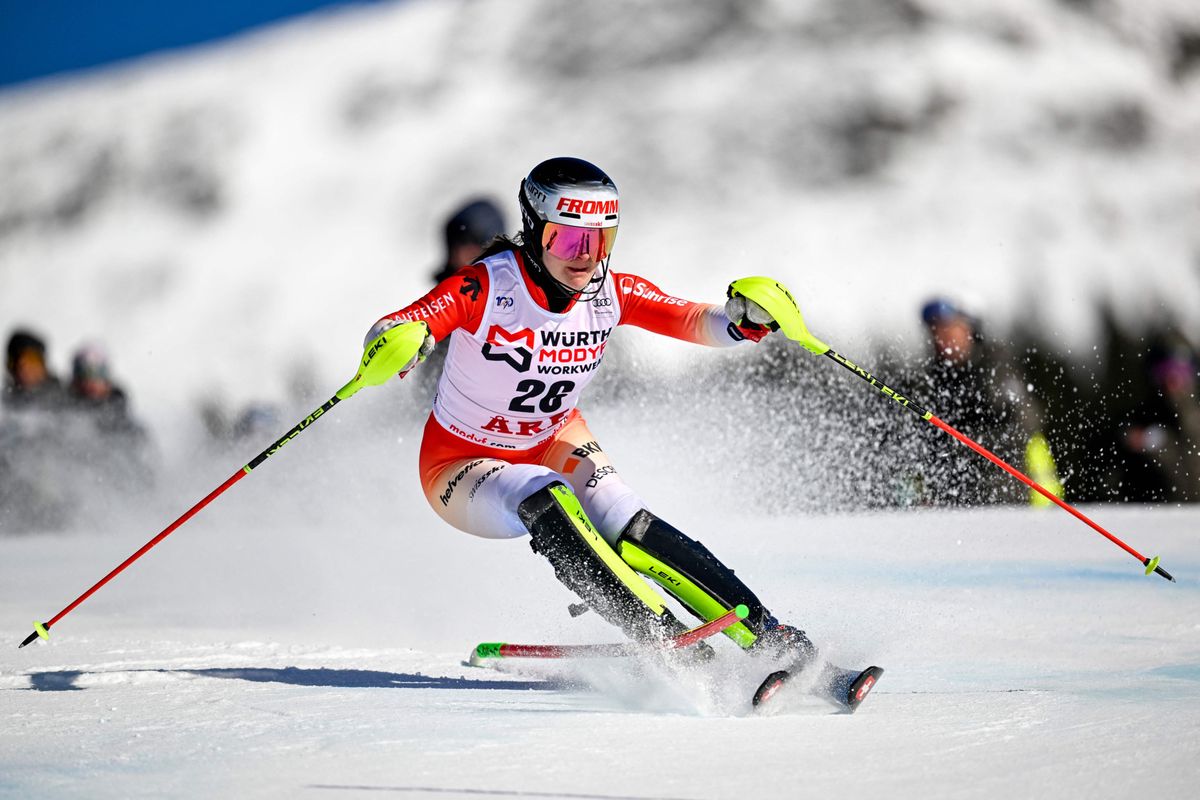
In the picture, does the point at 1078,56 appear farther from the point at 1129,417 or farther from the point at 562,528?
the point at 562,528

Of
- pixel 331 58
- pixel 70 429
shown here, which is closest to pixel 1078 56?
pixel 331 58

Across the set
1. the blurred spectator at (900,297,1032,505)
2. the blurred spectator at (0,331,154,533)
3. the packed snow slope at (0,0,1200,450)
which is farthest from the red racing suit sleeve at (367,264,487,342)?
the packed snow slope at (0,0,1200,450)

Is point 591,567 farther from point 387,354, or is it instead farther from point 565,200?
point 565,200

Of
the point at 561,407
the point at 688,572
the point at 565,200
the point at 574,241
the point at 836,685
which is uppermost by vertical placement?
the point at 565,200

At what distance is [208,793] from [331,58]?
1652 inches

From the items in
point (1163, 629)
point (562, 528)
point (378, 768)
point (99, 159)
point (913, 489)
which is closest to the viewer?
point (378, 768)

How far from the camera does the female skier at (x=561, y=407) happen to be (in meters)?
3.68

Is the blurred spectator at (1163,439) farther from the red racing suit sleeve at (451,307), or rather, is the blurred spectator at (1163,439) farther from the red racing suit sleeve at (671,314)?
the red racing suit sleeve at (451,307)

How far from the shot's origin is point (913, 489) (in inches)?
378

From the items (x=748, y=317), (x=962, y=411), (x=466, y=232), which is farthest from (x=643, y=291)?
(x=962, y=411)

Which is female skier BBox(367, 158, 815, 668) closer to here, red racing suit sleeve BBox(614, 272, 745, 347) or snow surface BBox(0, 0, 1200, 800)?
red racing suit sleeve BBox(614, 272, 745, 347)

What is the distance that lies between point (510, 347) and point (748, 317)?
0.82 metres

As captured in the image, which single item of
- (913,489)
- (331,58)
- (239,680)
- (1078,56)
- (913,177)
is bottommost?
(239,680)

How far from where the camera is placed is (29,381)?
34.4 ft
